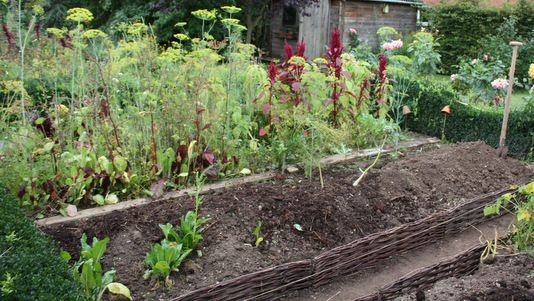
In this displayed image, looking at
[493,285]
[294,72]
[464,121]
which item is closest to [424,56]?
[464,121]

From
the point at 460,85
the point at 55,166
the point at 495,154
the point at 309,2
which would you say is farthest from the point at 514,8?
the point at 55,166

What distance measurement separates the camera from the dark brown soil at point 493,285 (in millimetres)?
2721

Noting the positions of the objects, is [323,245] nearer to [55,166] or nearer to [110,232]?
[110,232]

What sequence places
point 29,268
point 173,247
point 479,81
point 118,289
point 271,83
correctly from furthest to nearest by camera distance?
point 479,81 < point 271,83 < point 173,247 < point 118,289 < point 29,268

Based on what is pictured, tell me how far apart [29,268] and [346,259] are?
6.69 feet

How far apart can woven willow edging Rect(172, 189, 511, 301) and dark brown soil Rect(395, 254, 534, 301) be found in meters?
0.67

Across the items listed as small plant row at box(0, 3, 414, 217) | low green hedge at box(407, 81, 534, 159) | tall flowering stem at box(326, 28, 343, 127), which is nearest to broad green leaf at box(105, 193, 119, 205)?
small plant row at box(0, 3, 414, 217)

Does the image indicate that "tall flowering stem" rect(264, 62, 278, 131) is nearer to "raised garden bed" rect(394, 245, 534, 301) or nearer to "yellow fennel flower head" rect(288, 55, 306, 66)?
"yellow fennel flower head" rect(288, 55, 306, 66)

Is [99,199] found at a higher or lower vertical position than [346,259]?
higher

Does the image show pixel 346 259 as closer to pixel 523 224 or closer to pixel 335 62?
pixel 523 224

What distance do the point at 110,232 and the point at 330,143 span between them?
7.73ft

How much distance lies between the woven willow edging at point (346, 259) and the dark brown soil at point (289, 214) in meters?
0.15

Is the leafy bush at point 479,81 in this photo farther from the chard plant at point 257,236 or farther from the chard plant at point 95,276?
the chard plant at point 95,276

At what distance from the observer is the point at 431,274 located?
11.0 ft
